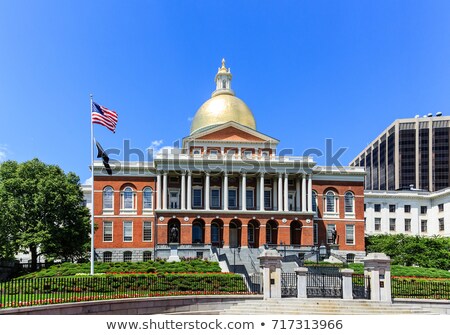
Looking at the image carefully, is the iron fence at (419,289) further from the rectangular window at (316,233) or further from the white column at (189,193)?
the rectangular window at (316,233)

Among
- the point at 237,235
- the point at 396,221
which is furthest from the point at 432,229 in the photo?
the point at 237,235

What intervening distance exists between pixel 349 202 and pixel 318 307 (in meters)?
44.4

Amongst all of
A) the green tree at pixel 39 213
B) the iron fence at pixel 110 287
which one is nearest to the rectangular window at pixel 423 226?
the green tree at pixel 39 213

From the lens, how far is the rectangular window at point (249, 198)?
6544 centimetres

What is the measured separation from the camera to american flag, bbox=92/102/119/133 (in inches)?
1481

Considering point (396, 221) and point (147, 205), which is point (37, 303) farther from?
point (396, 221)

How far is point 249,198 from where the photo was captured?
6569cm

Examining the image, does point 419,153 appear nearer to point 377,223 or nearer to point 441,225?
point 441,225

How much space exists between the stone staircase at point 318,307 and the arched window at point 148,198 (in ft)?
134

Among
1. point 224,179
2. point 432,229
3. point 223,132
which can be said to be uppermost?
point 223,132
